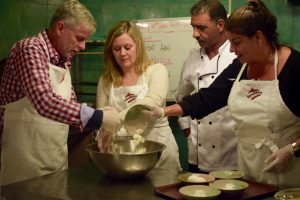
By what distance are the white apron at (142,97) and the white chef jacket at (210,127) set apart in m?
0.22

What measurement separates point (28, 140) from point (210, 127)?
970 millimetres

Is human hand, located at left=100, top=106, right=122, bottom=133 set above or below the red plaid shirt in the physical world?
below

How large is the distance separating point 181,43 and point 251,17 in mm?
1392

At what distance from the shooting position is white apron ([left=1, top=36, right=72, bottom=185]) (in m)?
1.83

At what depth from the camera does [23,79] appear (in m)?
1.66

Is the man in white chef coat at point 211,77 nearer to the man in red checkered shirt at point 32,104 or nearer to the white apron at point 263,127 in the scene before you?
the white apron at point 263,127

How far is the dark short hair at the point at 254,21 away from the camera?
159 cm

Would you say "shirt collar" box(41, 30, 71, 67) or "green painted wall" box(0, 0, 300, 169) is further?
"green painted wall" box(0, 0, 300, 169)

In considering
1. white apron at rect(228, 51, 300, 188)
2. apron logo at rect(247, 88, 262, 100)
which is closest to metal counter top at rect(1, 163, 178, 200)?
white apron at rect(228, 51, 300, 188)

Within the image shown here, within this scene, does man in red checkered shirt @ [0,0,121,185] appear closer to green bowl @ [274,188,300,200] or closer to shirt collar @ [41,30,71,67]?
shirt collar @ [41,30,71,67]

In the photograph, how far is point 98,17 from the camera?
11.2ft

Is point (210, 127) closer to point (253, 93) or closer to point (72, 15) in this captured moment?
point (253, 93)

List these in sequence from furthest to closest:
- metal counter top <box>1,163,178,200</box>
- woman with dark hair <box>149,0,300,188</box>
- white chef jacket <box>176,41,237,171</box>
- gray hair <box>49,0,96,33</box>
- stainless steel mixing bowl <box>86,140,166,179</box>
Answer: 1. white chef jacket <box>176,41,237,171</box>
2. gray hair <box>49,0,96,33</box>
3. woman with dark hair <box>149,0,300,188</box>
4. stainless steel mixing bowl <box>86,140,166,179</box>
5. metal counter top <box>1,163,178,200</box>

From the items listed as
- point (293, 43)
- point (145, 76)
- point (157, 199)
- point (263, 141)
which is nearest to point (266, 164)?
point (263, 141)
